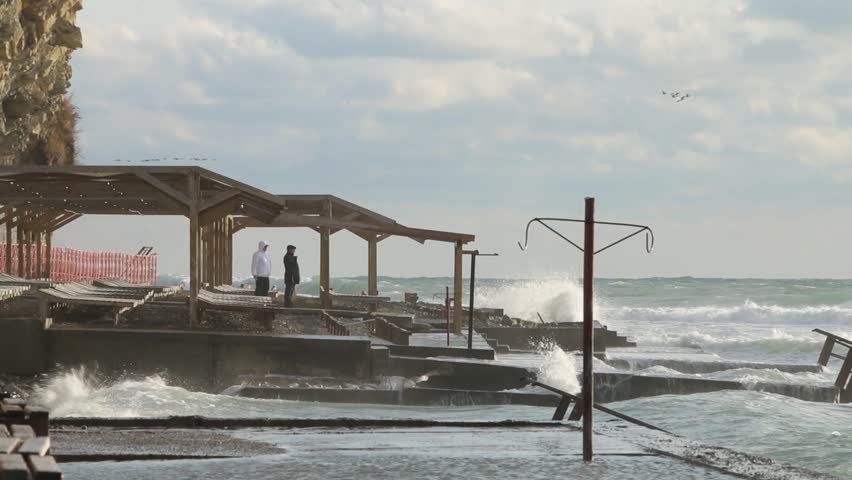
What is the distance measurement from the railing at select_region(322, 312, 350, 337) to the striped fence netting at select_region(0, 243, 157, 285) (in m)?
14.9

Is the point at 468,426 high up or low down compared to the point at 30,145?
down

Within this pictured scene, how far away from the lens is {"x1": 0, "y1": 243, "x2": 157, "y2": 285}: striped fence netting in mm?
39594

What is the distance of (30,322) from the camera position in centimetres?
1819

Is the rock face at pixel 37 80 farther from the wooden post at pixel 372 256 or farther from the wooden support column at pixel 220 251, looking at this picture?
the wooden post at pixel 372 256

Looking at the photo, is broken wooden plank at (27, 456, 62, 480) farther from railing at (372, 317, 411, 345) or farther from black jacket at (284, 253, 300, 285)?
black jacket at (284, 253, 300, 285)

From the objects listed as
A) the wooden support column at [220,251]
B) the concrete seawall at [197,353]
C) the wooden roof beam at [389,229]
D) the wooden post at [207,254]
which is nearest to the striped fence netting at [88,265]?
the wooden support column at [220,251]

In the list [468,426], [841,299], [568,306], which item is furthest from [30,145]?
[841,299]

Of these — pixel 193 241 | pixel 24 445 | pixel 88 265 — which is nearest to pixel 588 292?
pixel 24 445

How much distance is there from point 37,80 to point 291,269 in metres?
17.6

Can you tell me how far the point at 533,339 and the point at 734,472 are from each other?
20.6 metres

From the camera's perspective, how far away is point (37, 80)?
135 feet

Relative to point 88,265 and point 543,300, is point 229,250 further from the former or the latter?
point 543,300

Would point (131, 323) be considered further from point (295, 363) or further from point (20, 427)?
point (20, 427)

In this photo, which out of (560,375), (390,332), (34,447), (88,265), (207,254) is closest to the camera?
(34,447)
